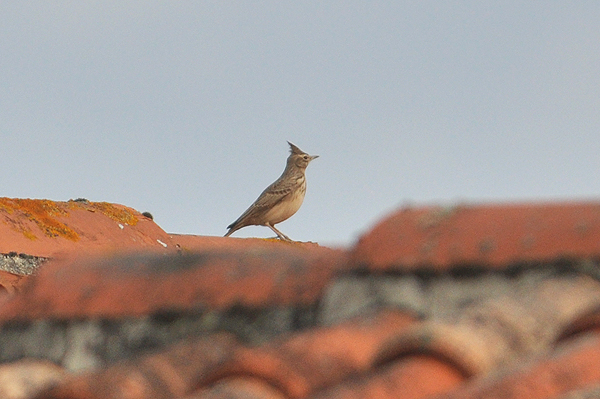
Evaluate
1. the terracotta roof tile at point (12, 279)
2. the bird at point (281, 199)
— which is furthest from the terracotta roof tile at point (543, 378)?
the bird at point (281, 199)

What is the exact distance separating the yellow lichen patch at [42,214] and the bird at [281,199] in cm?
502

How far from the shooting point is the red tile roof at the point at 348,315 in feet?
4.92

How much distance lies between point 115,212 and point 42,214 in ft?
3.51

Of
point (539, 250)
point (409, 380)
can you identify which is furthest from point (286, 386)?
point (539, 250)

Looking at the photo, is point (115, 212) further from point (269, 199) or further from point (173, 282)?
point (173, 282)

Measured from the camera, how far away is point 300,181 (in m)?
13.0

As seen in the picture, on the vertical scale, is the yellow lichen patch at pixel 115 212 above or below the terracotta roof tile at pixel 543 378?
above

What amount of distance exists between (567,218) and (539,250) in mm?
117

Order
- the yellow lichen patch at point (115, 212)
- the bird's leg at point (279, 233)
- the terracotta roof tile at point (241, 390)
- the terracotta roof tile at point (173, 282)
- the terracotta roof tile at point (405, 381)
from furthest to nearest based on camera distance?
1. the bird's leg at point (279, 233)
2. the yellow lichen patch at point (115, 212)
3. the terracotta roof tile at point (173, 282)
4. the terracotta roof tile at point (241, 390)
5. the terracotta roof tile at point (405, 381)

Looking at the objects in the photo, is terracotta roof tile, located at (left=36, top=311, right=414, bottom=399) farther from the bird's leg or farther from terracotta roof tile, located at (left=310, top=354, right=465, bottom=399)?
the bird's leg

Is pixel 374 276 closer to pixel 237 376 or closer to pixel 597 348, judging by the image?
pixel 237 376

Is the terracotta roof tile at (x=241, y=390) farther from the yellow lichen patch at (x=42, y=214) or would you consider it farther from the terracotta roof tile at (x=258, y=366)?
the yellow lichen patch at (x=42, y=214)

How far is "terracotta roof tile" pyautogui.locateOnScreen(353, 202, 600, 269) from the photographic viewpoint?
1.83 meters

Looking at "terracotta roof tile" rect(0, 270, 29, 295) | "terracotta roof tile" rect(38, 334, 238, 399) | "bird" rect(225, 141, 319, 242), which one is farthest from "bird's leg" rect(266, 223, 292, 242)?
"terracotta roof tile" rect(38, 334, 238, 399)
